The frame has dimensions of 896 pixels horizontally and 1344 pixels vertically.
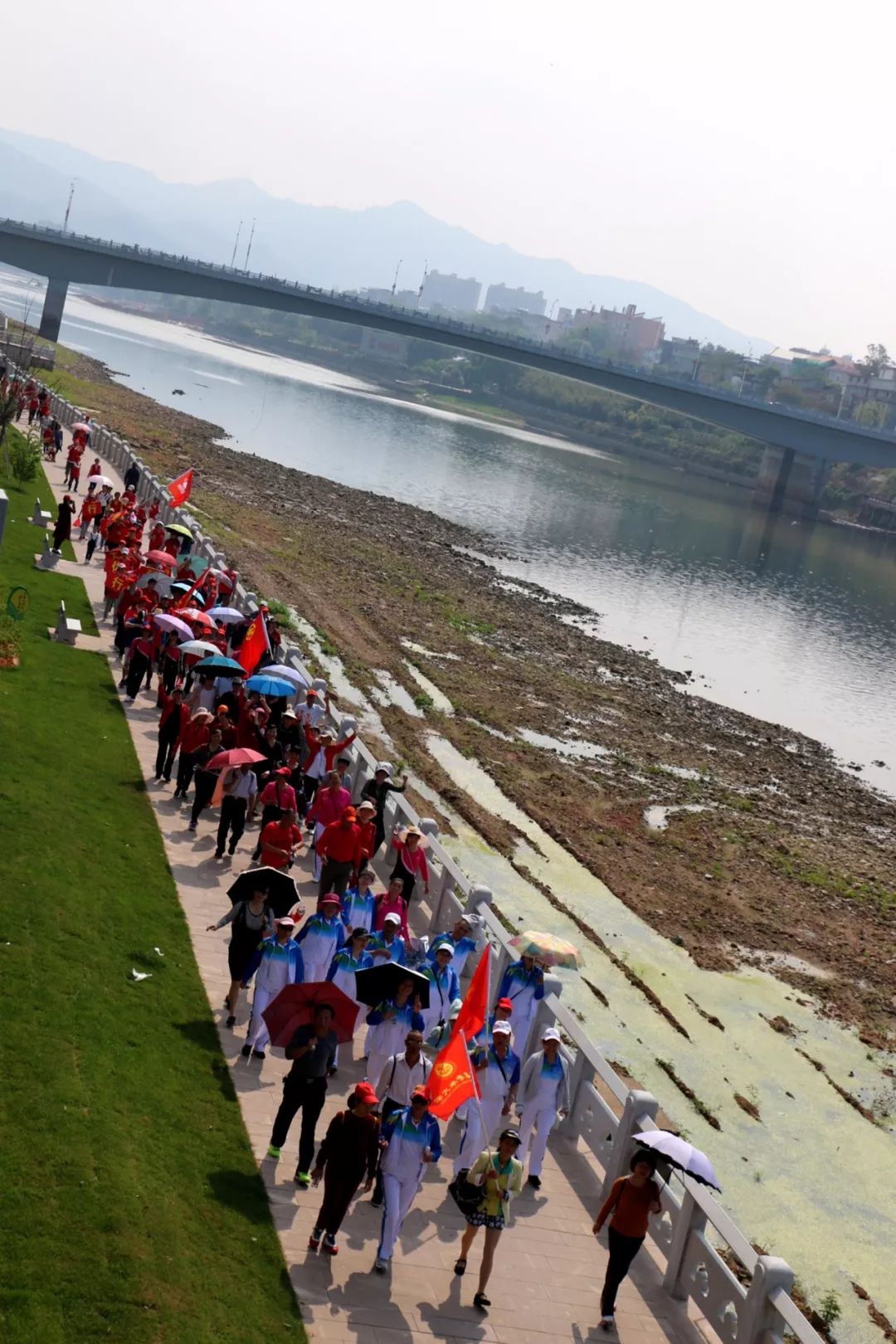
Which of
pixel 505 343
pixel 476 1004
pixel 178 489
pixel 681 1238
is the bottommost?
pixel 681 1238

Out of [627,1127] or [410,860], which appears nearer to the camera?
[627,1127]

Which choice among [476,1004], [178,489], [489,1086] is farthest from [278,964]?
[178,489]

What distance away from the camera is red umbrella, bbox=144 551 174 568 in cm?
2472

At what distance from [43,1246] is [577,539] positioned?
2719 inches

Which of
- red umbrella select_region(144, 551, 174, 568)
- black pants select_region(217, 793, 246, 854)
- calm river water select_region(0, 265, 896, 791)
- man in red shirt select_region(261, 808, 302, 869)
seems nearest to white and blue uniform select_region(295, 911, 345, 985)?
man in red shirt select_region(261, 808, 302, 869)

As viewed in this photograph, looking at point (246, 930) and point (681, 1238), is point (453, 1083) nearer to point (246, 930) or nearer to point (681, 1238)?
point (681, 1238)

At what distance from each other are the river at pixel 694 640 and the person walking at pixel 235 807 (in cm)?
559

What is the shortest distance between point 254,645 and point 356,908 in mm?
7765

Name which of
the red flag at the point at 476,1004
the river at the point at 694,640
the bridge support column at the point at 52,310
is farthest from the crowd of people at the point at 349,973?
the bridge support column at the point at 52,310

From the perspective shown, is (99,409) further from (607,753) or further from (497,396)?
(497,396)

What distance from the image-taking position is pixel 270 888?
12.3 m

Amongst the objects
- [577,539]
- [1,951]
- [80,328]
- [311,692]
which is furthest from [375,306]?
[1,951]

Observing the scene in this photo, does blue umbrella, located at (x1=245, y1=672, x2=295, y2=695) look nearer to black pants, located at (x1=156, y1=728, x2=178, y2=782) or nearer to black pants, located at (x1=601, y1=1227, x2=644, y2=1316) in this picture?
black pants, located at (x1=156, y1=728, x2=178, y2=782)

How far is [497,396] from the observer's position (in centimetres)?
18500
